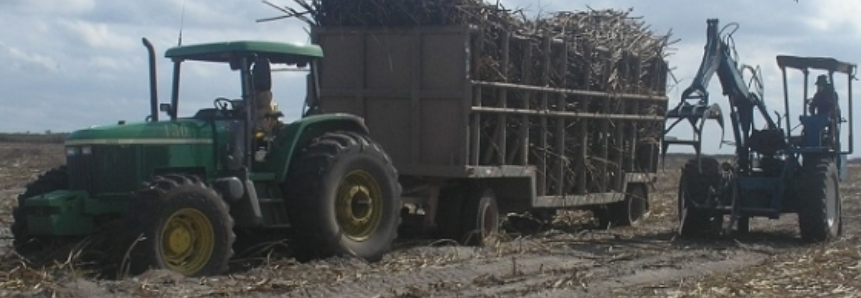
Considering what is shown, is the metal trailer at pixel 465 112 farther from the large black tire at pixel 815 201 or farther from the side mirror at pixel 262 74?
the large black tire at pixel 815 201

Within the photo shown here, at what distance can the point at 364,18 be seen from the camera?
603 inches

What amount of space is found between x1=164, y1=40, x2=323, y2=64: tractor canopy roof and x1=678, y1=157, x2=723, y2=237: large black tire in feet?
20.3

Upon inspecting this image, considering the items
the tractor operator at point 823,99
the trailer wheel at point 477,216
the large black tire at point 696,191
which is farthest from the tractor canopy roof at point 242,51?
the tractor operator at point 823,99

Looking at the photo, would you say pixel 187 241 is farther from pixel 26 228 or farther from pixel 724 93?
pixel 724 93

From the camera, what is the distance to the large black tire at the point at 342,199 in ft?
40.0

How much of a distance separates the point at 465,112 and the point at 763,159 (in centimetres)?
506

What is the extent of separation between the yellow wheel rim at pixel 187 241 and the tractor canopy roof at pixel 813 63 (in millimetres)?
8935

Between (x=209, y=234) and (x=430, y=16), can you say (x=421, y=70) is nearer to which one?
(x=430, y=16)

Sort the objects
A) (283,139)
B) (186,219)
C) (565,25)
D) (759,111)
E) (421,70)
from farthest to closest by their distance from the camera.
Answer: (759,111), (565,25), (421,70), (283,139), (186,219)

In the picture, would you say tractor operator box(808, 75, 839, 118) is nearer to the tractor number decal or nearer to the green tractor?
the green tractor

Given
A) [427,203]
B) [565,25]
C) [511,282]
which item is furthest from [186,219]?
[565,25]

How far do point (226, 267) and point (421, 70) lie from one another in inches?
178

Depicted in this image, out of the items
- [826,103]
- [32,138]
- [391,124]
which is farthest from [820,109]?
[32,138]

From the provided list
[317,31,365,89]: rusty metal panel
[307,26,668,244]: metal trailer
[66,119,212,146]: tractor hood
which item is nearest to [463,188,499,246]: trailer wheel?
[307,26,668,244]: metal trailer
